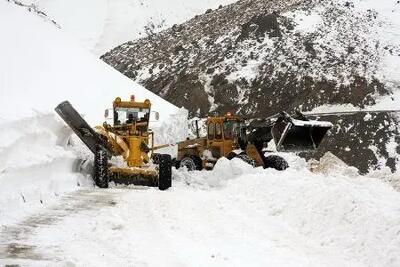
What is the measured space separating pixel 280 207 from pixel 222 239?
2.18 meters

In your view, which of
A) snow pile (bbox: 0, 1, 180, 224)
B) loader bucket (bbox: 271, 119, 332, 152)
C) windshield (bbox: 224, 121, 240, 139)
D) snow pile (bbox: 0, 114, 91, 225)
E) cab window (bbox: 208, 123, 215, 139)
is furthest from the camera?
cab window (bbox: 208, 123, 215, 139)

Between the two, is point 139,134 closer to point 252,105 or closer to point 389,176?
Result: point 389,176

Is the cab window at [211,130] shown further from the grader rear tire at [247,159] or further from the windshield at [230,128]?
the grader rear tire at [247,159]

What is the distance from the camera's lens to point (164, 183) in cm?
1279

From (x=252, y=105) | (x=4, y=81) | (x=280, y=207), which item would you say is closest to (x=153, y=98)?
(x=252, y=105)

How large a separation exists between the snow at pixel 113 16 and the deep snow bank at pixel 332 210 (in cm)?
3324

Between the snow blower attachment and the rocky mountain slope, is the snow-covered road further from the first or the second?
the rocky mountain slope

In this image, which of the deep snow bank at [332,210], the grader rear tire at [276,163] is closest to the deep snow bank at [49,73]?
the grader rear tire at [276,163]

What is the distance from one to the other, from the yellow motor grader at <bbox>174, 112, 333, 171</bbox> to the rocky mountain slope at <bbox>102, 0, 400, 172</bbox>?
23.6ft

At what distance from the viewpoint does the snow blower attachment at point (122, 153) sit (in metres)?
12.8

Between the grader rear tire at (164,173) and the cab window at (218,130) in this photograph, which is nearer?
the grader rear tire at (164,173)

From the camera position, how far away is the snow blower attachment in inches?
505

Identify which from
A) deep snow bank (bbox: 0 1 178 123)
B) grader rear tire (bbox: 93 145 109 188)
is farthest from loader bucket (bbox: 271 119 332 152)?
deep snow bank (bbox: 0 1 178 123)

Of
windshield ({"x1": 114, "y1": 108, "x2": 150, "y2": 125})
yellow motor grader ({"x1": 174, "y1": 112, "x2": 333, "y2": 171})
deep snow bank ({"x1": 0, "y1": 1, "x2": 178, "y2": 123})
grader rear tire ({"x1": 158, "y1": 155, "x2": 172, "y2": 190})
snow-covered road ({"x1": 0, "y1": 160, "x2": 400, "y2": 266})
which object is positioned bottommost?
snow-covered road ({"x1": 0, "y1": 160, "x2": 400, "y2": 266})
